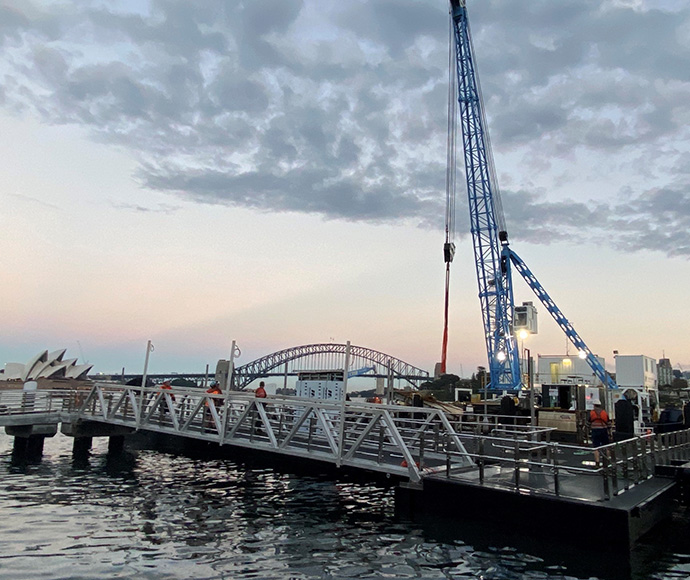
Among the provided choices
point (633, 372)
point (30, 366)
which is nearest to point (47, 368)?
point (30, 366)

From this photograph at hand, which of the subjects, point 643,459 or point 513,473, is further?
point 513,473

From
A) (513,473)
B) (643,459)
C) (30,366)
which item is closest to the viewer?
(643,459)

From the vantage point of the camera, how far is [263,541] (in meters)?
11.4

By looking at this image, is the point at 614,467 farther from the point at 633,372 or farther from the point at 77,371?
the point at 77,371

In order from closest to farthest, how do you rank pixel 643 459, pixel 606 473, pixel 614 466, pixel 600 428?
1. pixel 606 473
2. pixel 614 466
3. pixel 643 459
4. pixel 600 428

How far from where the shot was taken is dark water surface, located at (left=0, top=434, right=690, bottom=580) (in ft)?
31.8

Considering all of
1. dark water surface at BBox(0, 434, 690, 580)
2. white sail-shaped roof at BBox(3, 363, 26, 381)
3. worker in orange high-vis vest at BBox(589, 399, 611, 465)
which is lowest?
dark water surface at BBox(0, 434, 690, 580)

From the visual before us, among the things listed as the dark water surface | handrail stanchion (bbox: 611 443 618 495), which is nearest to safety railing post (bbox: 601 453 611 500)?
handrail stanchion (bbox: 611 443 618 495)

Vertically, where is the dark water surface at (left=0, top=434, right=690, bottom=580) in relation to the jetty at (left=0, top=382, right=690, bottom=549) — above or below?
below

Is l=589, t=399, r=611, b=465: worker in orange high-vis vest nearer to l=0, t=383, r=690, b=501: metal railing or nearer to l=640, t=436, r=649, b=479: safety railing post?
l=0, t=383, r=690, b=501: metal railing

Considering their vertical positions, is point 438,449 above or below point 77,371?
below

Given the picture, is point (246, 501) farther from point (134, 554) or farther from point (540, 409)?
point (540, 409)

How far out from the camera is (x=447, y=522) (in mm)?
12359

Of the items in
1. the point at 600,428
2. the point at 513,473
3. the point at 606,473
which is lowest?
the point at 513,473
